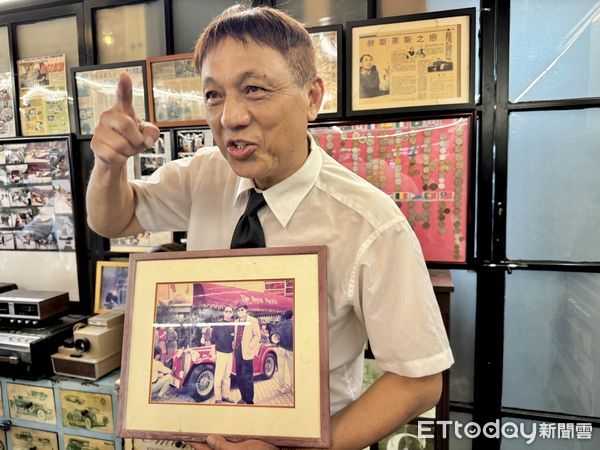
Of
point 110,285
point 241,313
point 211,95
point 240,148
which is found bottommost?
point 110,285

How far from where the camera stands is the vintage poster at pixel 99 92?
227cm

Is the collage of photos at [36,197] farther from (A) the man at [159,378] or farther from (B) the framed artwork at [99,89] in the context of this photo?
(A) the man at [159,378]

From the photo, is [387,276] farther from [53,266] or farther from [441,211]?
[53,266]

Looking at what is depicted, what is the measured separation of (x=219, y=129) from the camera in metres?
0.89

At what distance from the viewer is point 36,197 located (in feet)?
8.30

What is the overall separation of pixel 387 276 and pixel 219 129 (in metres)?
0.51

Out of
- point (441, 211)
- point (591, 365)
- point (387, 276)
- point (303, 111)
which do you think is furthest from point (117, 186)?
point (591, 365)

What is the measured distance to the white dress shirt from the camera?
0.88 m

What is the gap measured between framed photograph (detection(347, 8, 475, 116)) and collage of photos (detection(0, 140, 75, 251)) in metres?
1.83

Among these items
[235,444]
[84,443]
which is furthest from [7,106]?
[235,444]

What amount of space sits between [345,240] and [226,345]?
0.37 metres

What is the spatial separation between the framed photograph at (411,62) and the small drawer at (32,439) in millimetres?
2338

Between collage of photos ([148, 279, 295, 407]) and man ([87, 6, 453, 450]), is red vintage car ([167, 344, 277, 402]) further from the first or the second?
man ([87, 6, 453, 450])

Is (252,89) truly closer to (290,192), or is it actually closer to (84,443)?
(290,192)
